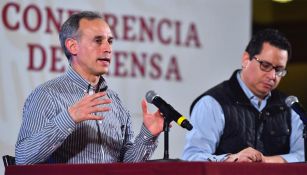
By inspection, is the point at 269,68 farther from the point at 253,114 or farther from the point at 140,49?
the point at 140,49

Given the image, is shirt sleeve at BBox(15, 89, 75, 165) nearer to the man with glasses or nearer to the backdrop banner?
the man with glasses

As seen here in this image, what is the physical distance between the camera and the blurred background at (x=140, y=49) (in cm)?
509

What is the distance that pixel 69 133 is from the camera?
3395 millimetres

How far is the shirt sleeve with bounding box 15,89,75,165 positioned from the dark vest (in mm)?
1331

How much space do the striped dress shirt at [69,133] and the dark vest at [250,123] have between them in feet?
2.69

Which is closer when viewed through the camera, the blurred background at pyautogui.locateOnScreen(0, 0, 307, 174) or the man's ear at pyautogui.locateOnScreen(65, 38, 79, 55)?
the man's ear at pyautogui.locateOnScreen(65, 38, 79, 55)

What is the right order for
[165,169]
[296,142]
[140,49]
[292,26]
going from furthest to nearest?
[292,26] → [140,49] → [296,142] → [165,169]

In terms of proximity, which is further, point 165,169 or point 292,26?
point 292,26

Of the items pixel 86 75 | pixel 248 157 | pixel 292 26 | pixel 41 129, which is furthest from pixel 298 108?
pixel 292 26

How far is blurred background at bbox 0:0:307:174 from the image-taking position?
5094 mm

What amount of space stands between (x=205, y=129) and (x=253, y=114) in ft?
1.14

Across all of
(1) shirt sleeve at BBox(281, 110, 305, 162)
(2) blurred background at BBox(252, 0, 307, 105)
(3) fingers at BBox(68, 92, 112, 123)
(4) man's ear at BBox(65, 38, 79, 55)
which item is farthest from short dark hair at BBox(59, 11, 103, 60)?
(2) blurred background at BBox(252, 0, 307, 105)

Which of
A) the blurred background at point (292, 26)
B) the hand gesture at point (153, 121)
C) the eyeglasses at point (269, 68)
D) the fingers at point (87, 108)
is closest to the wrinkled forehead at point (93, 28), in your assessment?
the hand gesture at point (153, 121)

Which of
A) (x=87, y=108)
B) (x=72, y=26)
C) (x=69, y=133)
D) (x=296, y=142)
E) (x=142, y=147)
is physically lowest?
(x=296, y=142)
